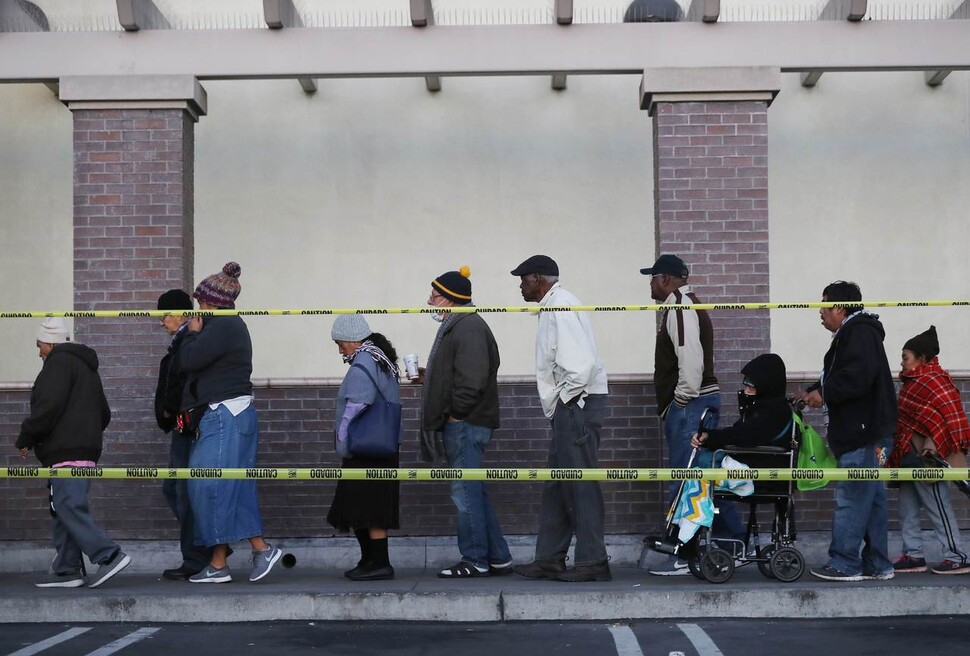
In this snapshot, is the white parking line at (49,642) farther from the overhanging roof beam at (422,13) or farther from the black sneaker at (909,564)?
the black sneaker at (909,564)

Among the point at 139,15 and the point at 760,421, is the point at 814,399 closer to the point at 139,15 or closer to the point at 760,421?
the point at 760,421

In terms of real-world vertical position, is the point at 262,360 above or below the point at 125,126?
below

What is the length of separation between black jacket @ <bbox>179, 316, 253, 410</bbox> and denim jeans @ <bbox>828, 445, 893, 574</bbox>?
12.1ft

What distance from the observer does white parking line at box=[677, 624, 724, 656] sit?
6.67 metres

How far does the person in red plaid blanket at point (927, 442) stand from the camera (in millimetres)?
8711

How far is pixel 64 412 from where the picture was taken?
27.9 ft

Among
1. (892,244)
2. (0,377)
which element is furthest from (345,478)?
(892,244)

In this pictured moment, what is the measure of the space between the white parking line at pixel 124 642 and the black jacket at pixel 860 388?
161 inches

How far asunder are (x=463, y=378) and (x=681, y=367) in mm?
1411

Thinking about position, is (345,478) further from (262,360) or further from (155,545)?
(262,360)

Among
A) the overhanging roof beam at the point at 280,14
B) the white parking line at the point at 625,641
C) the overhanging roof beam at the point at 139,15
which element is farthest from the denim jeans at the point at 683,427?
the overhanging roof beam at the point at 139,15

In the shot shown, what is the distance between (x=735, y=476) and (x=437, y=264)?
232 inches

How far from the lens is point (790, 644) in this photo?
22.6 feet

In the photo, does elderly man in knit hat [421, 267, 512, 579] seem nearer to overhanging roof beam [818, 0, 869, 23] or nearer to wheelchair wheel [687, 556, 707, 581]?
wheelchair wheel [687, 556, 707, 581]
